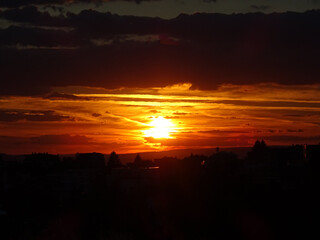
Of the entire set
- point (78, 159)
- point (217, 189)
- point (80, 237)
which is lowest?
point (80, 237)

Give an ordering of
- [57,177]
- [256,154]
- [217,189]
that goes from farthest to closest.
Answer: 1. [256,154]
2. [57,177]
3. [217,189]

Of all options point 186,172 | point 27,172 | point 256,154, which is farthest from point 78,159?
point 186,172

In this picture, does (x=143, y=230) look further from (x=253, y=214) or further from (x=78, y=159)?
(x=78, y=159)

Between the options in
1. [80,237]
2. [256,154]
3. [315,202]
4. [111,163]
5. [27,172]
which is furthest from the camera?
[111,163]

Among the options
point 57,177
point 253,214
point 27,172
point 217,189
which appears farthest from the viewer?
point 27,172

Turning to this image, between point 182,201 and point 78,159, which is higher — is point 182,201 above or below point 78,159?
below

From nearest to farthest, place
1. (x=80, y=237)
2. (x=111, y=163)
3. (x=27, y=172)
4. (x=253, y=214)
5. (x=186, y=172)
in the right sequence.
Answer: (x=80, y=237) → (x=253, y=214) → (x=186, y=172) → (x=27, y=172) → (x=111, y=163)

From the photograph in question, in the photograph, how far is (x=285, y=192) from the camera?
44000 mm

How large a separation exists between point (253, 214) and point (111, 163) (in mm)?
95342

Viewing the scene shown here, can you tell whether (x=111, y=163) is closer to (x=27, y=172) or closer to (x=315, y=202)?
(x=27, y=172)

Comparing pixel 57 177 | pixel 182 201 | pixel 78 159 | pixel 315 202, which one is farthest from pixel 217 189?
pixel 78 159

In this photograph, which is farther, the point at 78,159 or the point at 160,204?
the point at 78,159

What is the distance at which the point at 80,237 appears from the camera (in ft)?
100

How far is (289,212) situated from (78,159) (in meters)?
87.6
